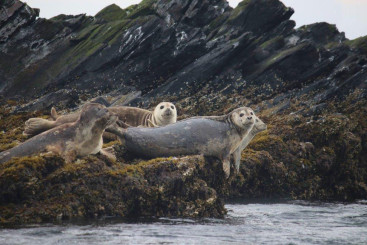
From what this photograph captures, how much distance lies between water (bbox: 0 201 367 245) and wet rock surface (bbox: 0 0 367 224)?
2.95m

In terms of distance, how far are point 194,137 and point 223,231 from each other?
3686 mm

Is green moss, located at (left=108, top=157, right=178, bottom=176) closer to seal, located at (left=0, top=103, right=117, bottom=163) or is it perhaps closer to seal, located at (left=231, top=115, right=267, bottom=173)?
seal, located at (left=0, top=103, right=117, bottom=163)

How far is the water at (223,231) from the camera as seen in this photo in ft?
25.4

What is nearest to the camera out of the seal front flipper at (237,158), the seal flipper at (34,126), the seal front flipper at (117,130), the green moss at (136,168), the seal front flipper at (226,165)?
the green moss at (136,168)

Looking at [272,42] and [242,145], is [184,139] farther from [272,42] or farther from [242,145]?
[272,42]

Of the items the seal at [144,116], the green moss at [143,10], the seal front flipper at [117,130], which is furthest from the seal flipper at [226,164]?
the green moss at [143,10]

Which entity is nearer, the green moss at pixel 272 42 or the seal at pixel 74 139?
the seal at pixel 74 139

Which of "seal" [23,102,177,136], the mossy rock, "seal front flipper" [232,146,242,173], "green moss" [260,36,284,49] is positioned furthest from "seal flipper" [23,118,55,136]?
the mossy rock

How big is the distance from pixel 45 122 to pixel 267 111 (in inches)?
452

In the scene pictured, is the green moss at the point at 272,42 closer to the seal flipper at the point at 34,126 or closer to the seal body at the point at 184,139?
the seal body at the point at 184,139

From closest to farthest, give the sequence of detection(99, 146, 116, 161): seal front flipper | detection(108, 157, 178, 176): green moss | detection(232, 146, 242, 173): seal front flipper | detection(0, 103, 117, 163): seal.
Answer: detection(108, 157, 178, 176): green moss
detection(0, 103, 117, 163): seal
detection(99, 146, 116, 161): seal front flipper
detection(232, 146, 242, 173): seal front flipper

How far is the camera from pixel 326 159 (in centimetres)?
1642

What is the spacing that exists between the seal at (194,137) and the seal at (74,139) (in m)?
1.12

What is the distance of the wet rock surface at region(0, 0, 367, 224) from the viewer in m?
16.4
